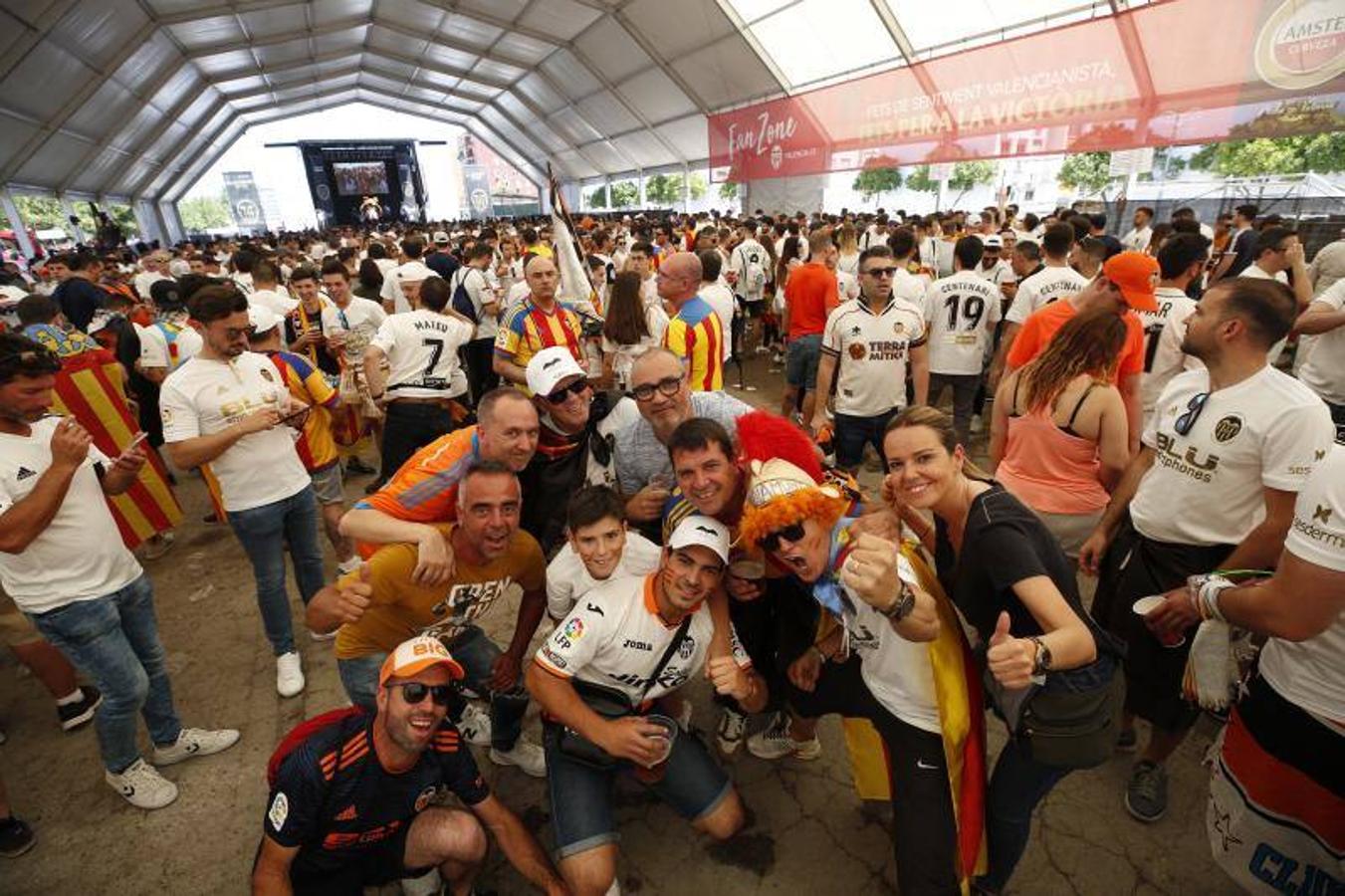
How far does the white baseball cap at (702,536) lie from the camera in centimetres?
219

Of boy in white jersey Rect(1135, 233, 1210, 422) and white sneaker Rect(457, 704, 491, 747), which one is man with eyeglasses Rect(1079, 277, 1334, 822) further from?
white sneaker Rect(457, 704, 491, 747)

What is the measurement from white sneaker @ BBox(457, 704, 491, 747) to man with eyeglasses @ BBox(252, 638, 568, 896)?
87cm

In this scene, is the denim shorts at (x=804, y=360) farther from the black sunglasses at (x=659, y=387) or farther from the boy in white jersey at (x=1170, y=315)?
the black sunglasses at (x=659, y=387)

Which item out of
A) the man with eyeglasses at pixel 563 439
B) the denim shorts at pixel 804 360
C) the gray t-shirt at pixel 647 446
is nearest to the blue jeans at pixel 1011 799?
the gray t-shirt at pixel 647 446

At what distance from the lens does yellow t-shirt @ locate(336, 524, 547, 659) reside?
2447mm

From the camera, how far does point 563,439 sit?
3.29m

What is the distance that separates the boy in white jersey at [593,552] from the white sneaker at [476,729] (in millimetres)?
1051

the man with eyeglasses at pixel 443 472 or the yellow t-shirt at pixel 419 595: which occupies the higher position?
the man with eyeglasses at pixel 443 472

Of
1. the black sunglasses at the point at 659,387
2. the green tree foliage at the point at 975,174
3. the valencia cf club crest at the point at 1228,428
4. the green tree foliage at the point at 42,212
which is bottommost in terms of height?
the valencia cf club crest at the point at 1228,428

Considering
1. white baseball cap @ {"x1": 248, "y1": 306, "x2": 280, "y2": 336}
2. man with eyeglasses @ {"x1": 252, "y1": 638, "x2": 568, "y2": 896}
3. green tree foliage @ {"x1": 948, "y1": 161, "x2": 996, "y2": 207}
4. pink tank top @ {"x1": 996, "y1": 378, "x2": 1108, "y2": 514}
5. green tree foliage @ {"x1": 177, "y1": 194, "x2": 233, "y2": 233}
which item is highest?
green tree foliage @ {"x1": 177, "y1": 194, "x2": 233, "y2": 233}

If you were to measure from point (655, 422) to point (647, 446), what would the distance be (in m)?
0.21

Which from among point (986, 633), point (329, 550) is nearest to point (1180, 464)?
point (986, 633)

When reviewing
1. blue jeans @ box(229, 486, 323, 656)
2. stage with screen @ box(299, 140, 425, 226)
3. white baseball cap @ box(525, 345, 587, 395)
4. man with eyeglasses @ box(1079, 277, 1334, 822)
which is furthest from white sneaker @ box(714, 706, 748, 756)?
stage with screen @ box(299, 140, 425, 226)

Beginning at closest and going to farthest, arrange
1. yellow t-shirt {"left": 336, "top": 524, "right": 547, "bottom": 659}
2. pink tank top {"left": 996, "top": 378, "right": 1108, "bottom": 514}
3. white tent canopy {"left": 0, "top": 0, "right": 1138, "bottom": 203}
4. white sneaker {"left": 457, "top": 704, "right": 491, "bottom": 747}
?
yellow t-shirt {"left": 336, "top": 524, "right": 547, "bottom": 659} → pink tank top {"left": 996, "top": 378, "right": 1108, "bottom": 514} → white sneaker {"left": 457, "top": 704, "right": 491, "bottom": 747} → white tent canopy {"left": 0, "top": 0, "right": 1138, "bottom": 203}
